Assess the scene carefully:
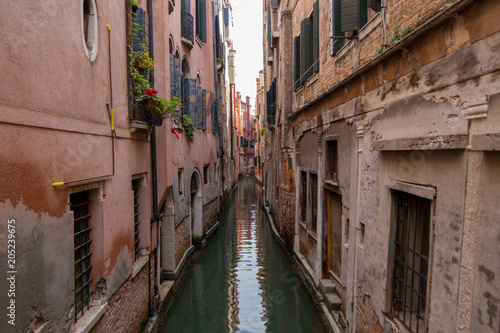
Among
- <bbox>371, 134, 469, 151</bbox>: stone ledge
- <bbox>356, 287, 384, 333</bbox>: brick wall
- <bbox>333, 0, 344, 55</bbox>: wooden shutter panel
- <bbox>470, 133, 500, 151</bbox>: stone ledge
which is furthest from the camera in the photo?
<bbox>333, 0, 344, 55</bbox>: wooden shutter panel

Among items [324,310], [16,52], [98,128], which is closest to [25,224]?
[16,52]

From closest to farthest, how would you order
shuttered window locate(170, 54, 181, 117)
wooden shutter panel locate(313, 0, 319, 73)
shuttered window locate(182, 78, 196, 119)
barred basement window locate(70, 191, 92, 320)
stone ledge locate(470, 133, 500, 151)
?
stone ledge locate(470, 133, 500, 151) < barred basement window locate(70, 191, 92, 320) < wooden shutter panel locate(313, 0, 319, 73) < shuttered window locate(170, 54, 181, 117) < shuttered window locate(182, 78, 196, 119)

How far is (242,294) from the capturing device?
801cm

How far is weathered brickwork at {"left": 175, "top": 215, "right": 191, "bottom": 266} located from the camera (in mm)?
8562

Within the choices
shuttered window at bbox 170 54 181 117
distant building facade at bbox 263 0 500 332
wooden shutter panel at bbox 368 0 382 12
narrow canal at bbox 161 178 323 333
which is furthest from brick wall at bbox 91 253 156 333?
wooden shutter panel at bbox 368 0 382 12

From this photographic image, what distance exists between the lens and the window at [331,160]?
6.75 metres

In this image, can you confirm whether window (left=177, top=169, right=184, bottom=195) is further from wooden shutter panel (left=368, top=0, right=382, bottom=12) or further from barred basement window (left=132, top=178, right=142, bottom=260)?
wooden shutter panel (left=368, top=0, right=382, bottom=12)

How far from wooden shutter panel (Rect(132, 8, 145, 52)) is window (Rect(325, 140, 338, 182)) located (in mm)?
4075

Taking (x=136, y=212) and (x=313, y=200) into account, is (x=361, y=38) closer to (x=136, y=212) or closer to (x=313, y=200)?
(x=313, y=200)

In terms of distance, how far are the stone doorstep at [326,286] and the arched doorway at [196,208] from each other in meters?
5.46

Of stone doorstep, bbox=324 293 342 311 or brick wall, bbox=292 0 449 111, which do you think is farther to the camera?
stone doorstep, bbox=324 293 342 311

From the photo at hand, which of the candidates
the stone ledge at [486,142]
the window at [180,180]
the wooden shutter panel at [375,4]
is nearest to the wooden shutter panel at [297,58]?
the window at [180,180]

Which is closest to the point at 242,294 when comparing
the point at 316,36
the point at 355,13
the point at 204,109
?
the point at 316,36

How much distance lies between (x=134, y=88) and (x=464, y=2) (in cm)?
453
